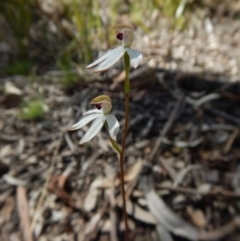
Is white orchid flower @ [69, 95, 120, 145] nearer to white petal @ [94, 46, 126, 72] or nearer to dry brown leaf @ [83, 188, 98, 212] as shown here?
white petal @ [94, 46, 126, 72]

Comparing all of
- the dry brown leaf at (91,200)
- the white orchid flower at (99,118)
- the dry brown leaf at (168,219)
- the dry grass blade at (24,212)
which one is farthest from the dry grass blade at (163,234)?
the white orchid flower at (99,118)

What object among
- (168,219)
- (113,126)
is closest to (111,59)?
(113,126)

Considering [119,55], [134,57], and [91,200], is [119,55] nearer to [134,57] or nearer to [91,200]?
[134,57]

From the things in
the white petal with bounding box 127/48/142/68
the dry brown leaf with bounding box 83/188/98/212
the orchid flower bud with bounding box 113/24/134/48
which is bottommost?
the dry brown leaf with bounding box 83/188/98/212

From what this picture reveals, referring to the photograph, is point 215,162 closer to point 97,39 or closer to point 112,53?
point 112,53

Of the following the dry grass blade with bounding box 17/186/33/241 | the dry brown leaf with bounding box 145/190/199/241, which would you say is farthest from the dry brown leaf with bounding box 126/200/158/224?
the dry grass blade with bounding box 17/186/33/241
